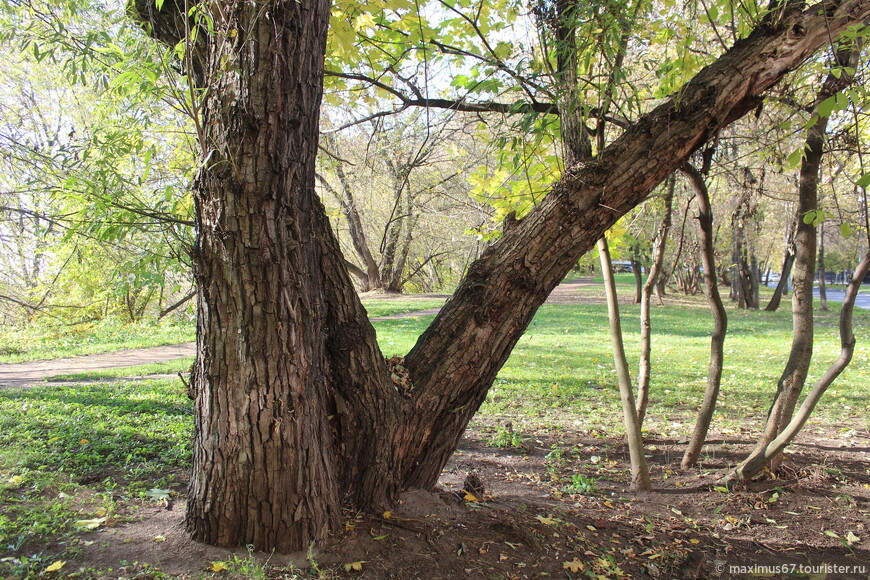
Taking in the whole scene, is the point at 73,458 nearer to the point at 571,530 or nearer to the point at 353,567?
the point at 353,567

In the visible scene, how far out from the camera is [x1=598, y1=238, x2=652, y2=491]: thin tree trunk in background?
11.9ft

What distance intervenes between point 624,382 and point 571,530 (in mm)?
1120

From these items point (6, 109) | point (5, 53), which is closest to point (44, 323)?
point (6, 109)

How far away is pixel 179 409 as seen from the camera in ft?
17.7

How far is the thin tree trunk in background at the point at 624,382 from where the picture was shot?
11.9 ft

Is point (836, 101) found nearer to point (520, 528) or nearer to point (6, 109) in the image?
point (520, 528)

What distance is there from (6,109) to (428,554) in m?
10.9

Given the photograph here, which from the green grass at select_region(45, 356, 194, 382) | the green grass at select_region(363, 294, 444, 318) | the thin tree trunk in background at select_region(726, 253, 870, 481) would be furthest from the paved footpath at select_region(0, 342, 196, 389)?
the thin tree trunk in background at select_region(726, 253, 870, 481)

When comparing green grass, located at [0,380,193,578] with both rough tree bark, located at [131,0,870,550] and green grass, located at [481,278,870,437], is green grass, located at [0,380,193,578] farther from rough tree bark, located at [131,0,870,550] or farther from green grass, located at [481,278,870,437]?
green grass, located at [481,278,870,437]

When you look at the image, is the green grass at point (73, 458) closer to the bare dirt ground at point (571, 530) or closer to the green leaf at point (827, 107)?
the bare dirt ground at point (571, 530)

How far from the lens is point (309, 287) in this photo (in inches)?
96.9

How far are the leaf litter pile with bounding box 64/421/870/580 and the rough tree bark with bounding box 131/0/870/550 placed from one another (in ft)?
0.56

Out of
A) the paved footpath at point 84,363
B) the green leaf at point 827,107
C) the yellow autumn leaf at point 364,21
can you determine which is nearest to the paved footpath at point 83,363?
the paved footpath at point 84,363

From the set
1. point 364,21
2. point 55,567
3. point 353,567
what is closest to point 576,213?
point 353,567
